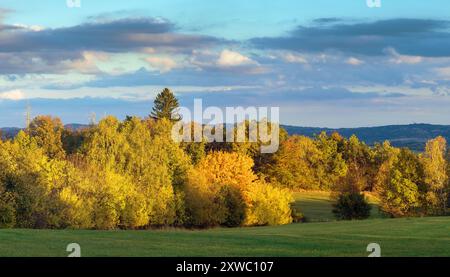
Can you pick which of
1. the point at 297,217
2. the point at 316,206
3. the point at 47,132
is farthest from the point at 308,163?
the point at 47,132

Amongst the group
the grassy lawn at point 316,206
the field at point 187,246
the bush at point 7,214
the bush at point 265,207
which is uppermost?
the field at point 187,246

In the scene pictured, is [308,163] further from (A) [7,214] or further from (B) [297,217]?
(A) [7,214]

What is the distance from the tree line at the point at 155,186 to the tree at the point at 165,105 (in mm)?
29475

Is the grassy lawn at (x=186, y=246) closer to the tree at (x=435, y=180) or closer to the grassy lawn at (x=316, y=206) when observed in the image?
the tree at (x=435, y=180)

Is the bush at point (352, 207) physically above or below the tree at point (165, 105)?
below

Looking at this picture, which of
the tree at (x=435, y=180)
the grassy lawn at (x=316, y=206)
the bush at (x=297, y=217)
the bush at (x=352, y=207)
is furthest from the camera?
the grassy lawn at (x=316, y=206)

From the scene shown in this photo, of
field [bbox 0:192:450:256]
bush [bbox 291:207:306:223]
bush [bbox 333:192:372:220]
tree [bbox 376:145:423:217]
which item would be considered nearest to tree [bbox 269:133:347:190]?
bush [bbox 291:207:306:223]

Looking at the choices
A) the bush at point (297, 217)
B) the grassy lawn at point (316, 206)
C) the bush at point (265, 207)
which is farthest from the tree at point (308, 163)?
the bush at point (265, 207)

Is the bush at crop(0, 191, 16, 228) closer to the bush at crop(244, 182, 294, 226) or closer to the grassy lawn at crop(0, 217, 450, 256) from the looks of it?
the grassy lawn at crop(0, 217, 450, 256)

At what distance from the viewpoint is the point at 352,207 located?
7994 cm

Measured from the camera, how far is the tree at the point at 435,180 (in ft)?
269
